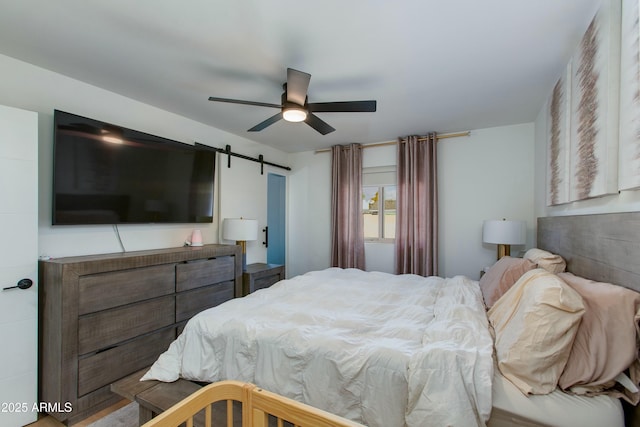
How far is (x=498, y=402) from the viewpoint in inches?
45.6

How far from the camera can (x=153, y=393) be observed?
1.57m

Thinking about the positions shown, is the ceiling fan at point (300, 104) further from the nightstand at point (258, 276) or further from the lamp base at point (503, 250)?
the lamp base at point (503, 250)

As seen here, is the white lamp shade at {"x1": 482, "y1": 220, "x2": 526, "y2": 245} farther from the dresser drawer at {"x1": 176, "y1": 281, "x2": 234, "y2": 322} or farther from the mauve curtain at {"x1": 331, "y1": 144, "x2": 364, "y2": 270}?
the dresser drawer at {"x1": 176, "y1": 281, "x2": 234, "y2": 322}

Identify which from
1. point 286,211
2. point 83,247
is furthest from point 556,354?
point 286,211

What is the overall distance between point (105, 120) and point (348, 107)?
2.29 meters

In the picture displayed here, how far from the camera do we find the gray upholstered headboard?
1.22 m

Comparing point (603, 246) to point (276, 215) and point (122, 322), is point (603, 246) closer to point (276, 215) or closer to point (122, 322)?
point (122, 322)

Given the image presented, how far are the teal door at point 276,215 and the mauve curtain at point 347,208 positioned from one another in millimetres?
1082

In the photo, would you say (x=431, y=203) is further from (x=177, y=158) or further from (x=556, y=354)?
(x=177, y=158)

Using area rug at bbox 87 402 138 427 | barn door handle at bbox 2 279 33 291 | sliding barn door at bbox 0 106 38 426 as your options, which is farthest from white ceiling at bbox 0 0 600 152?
area rug at bbox 87 402 138 427

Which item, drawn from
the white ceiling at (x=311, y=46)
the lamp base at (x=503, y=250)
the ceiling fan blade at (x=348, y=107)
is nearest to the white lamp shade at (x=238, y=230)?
the white ceiling at (x=311, y=46)

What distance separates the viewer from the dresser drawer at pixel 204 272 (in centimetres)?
274

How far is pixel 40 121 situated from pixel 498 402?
3.50 metres

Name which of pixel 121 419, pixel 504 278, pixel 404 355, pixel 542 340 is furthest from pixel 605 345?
pixel 121 419
